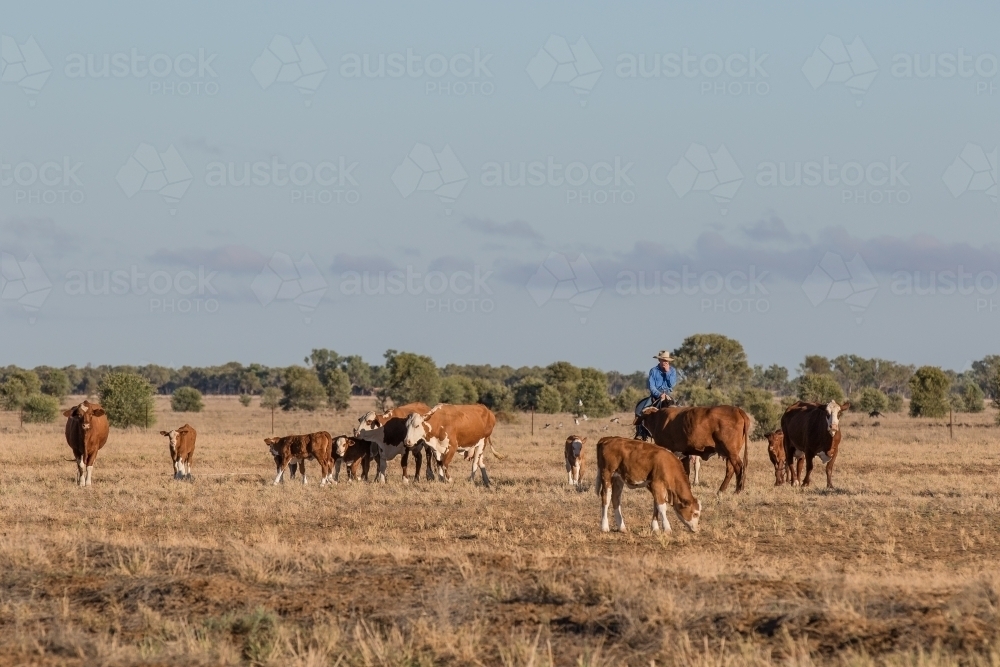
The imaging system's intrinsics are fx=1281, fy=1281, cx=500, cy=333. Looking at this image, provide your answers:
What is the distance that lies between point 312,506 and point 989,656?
43.0 feet

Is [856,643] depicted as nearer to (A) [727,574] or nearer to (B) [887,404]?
(A) [727,574]

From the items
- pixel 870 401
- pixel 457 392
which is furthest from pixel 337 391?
pixel 870 401

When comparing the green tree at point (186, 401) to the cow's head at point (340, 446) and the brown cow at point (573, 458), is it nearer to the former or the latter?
the cow's head at point (340, 446)

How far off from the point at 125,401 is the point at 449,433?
33.8 meters

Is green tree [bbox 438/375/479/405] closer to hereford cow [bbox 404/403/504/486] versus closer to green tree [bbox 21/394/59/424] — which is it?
green tree [bbox 21/394/59/424]

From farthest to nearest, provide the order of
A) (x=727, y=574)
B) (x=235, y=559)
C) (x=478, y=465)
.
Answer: (x=478, y=465), (x=235, y=559), (x=727, y=574)

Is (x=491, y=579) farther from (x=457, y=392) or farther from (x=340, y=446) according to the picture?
(x=457, y=392)

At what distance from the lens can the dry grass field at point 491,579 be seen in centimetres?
984

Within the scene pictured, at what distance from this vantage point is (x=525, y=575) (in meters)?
12.4

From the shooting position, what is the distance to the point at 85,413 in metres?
26.9

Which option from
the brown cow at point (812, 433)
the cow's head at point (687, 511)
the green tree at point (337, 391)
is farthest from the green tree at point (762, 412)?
the green tree at point (337, 391)

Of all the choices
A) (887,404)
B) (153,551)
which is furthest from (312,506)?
(887,404)

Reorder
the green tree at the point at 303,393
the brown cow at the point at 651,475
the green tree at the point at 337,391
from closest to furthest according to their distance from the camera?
1. the brown cow at the point at 651,475
2. the green tree at the point at 303,393
3. the green tree at the point at 337,391

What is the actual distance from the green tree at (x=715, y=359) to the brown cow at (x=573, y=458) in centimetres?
6747
